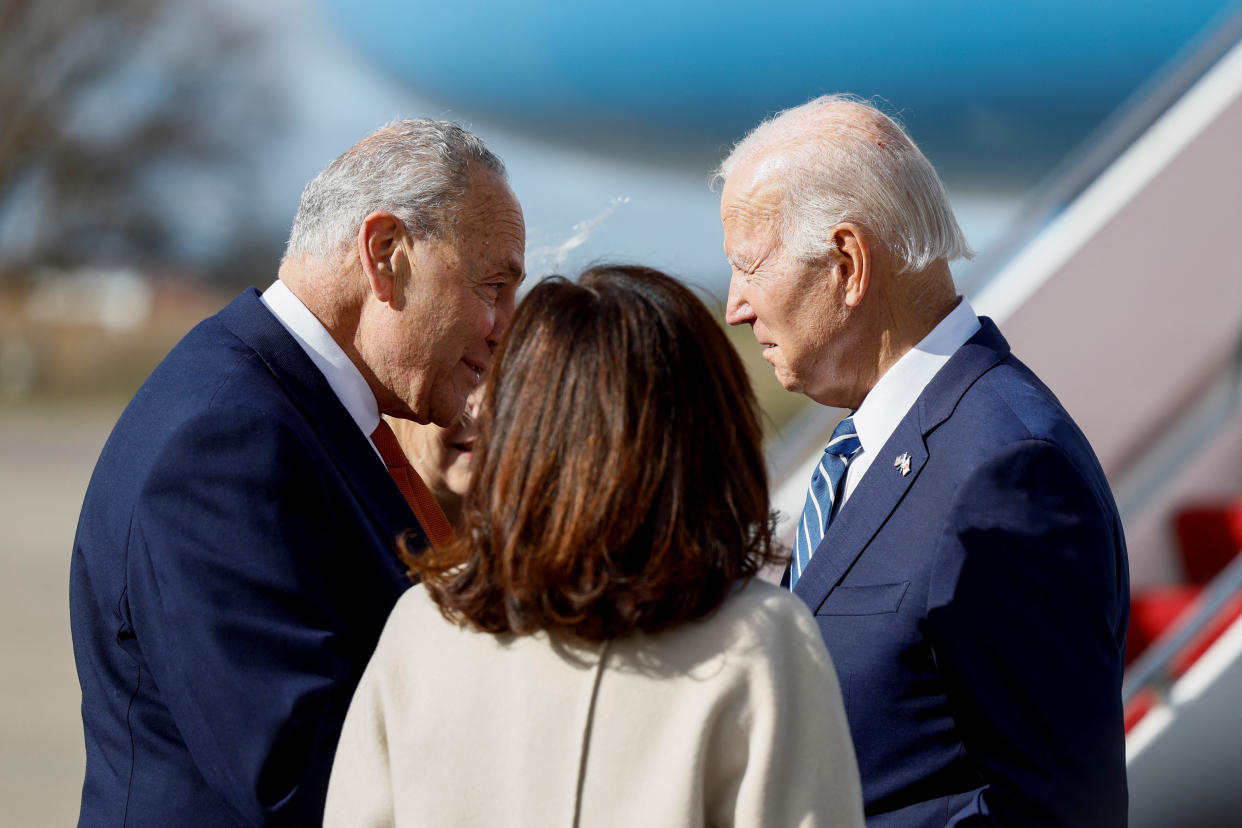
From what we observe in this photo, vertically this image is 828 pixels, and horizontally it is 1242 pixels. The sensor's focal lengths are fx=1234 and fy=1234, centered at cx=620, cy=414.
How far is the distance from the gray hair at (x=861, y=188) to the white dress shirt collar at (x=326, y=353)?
703mm

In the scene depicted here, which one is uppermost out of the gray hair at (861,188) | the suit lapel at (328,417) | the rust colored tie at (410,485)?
the gray hair at (861,188)

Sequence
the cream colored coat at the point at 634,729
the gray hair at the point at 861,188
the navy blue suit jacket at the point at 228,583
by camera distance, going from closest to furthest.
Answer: the cream colored coat at the point at 634,729 < the navy blue suit jacket at the point at 228,583 < the gray hair at the point at 861,188

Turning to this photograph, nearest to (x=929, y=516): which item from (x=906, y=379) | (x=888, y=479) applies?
(x=888, y=479)

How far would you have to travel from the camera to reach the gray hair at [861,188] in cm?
185

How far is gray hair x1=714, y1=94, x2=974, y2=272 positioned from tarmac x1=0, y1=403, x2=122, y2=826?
399 centimetres

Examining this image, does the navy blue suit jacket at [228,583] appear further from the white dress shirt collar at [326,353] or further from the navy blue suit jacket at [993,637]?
the navy blue suit jacket at [993,637]

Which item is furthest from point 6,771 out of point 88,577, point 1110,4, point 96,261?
point 96,261

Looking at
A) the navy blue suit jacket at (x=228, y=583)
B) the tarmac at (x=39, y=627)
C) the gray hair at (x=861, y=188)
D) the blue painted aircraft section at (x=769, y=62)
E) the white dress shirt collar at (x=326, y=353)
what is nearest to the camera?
the navy blue suit jacket at (x=228, y=583)

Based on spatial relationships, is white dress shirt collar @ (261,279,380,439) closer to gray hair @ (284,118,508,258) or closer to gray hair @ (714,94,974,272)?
gray hair @ (284,118,508,258)

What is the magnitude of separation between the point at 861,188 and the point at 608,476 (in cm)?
94

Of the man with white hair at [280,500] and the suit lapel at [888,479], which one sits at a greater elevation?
the suit lapel at [888,479]

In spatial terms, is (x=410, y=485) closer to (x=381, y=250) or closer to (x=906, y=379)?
(x=381, y=250)

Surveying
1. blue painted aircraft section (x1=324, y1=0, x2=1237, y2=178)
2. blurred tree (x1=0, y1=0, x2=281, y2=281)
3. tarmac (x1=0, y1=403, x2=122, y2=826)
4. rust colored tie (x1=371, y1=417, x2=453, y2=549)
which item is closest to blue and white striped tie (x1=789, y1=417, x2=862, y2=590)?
rust colored tie (x1=371, y1=417, x2=453, y2=549)

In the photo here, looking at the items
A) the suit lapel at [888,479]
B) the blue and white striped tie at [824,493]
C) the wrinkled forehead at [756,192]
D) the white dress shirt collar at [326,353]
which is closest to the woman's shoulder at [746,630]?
the suit lapel at [888,479]
